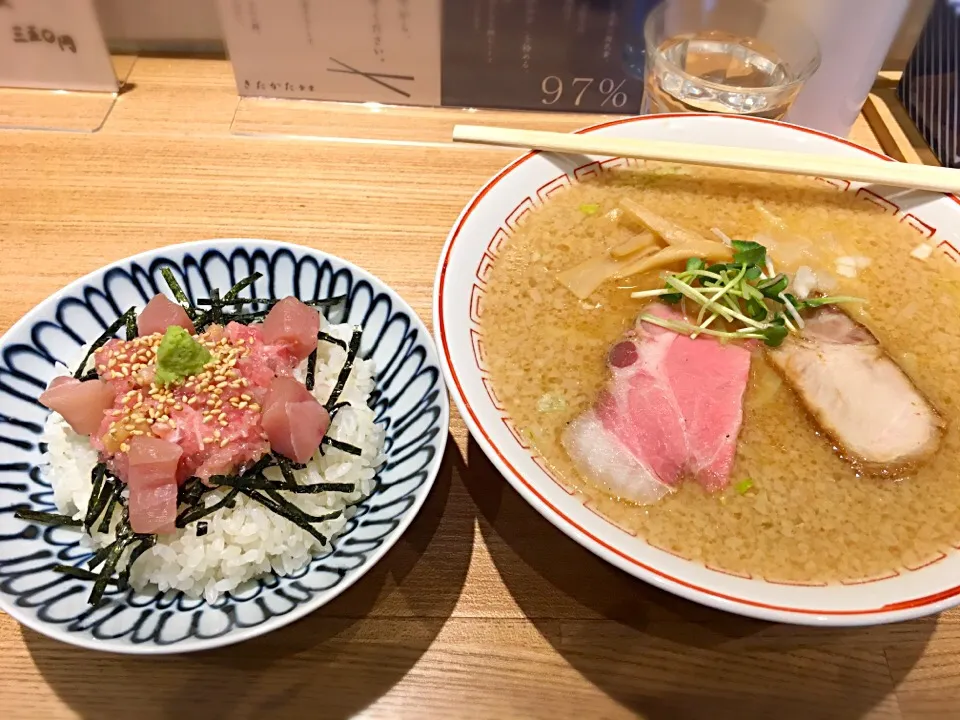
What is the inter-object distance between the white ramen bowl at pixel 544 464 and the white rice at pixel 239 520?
30cm

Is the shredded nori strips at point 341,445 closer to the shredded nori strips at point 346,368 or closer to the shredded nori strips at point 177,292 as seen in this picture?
the shredded nori strips at point 346,368

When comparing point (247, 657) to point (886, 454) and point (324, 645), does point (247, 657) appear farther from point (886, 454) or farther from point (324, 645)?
point (886, 454)

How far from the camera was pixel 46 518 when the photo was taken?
122cm

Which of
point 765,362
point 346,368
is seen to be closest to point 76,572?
point 346,368

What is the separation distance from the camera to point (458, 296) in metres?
1.31

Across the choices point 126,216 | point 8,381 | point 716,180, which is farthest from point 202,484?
point 716,180

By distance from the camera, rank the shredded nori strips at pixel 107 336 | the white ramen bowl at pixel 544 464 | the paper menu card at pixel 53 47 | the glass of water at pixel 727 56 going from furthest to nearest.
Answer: the paper menu card at pixel 53 47 < the glass of water at pixel 727 56 < the shredded nori strips at pixel 107 336 < the white ramen bowl at pixel 544 464

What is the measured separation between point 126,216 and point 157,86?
66 centimetres

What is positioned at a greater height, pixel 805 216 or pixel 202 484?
pixel 805 216

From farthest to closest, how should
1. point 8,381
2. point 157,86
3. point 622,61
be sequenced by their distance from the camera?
1. point 157,86
2. point 622,61
3. point 8,381

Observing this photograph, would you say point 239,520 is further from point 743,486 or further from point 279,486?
point 743,486

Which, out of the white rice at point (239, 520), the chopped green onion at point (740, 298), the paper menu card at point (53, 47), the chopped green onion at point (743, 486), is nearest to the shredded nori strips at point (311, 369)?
the white rice at point (239, 520)

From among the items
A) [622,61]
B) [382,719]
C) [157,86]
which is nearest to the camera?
[382,719]

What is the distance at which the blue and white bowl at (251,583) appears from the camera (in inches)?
42.5
